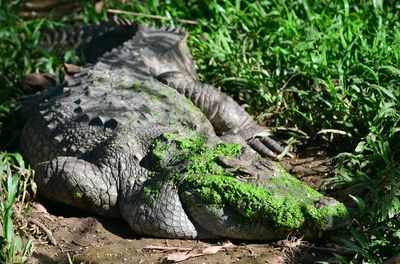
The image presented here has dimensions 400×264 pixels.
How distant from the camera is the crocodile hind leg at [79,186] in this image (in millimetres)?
5477

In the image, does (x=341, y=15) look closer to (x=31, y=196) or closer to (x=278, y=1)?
(x=278, y=1)

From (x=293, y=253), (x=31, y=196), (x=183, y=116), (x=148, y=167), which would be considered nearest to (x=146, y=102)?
(x=183, y=116)

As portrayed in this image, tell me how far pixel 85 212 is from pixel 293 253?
1837 mm

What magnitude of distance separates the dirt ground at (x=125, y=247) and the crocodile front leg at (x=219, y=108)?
35.2 inches

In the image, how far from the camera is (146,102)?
615 centimetres

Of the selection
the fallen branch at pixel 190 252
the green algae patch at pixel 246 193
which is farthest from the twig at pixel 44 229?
the green algae patch at pixel 246 193

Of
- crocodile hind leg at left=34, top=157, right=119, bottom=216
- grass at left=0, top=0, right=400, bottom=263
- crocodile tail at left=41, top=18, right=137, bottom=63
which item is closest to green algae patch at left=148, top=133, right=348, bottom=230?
grass at left=0, top=0, right=400, bottom=263

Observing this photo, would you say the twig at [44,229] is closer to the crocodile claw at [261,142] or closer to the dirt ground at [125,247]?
the dirt ground at [125,247]

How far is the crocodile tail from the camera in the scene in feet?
26.0

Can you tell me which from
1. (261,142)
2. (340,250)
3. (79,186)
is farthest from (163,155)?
(340,250)

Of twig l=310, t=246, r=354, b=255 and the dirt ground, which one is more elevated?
twig l=310, t=246, r=354, b=255

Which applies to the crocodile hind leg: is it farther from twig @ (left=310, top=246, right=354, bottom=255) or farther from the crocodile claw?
twig @ (left=310, top=246, right=354, bottom=255)

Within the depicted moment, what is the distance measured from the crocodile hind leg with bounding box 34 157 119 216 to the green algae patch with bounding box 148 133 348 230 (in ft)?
1.60

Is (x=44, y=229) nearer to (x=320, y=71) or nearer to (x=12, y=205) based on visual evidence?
(x=12, y=205)
